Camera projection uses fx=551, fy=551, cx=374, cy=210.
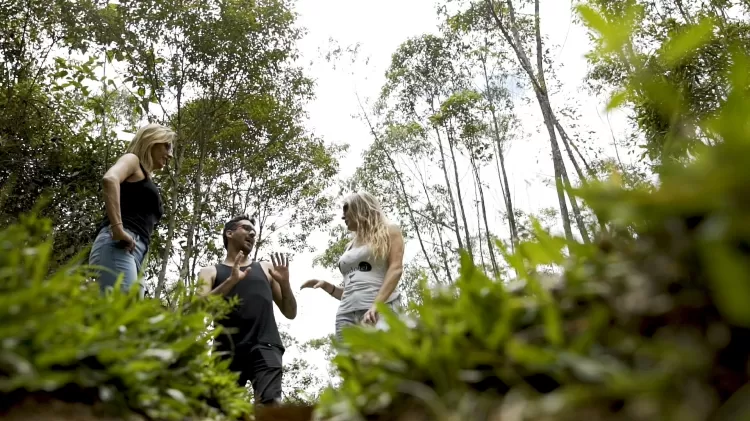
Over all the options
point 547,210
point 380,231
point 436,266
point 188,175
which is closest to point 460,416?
point 380,231

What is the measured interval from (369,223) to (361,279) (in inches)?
14.7

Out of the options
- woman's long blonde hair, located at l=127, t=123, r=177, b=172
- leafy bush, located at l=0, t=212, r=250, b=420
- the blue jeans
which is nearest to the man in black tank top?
the blue jeans

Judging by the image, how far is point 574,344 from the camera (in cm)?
49

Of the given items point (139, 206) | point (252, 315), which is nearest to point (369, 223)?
point (252, 315)

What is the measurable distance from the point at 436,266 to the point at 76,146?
12.6m

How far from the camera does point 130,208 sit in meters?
2.88

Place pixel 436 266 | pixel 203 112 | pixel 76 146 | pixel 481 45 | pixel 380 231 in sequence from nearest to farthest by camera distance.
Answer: pixel 380 231 < pixel 76 146 < pixel 203 112 < pixel 481 45 < pixel 436 266

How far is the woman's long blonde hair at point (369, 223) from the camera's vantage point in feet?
11.2

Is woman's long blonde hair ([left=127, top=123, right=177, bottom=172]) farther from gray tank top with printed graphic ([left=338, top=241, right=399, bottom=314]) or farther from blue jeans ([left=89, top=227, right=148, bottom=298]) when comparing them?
gray tank top with printed graphic ([left=338, top=241, right=399, bottom=314])

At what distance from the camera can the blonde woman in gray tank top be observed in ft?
10.8

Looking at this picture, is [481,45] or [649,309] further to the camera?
[481,45]

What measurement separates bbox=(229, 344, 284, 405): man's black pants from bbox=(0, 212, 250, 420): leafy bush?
1946 millimetres

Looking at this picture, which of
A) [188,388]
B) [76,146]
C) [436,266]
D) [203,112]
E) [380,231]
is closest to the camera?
[188,388]

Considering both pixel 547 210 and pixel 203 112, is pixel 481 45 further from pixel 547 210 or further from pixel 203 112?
pixel 203 112
